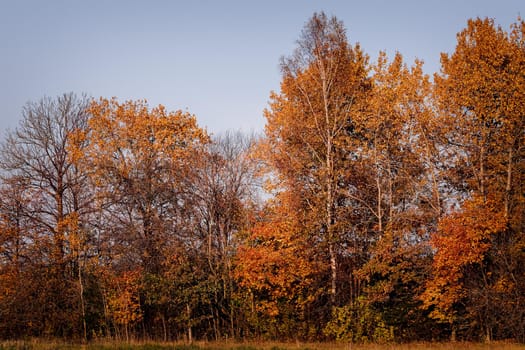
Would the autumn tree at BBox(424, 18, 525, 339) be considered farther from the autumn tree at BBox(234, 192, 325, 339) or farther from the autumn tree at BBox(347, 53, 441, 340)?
the autumn tree at BBox(234, 192, 325, 339)

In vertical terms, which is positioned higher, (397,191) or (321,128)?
(321,128)

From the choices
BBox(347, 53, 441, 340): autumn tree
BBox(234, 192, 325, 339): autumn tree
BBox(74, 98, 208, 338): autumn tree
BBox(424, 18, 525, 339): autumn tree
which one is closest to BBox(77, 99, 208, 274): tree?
BBox(74, 98, 208, 338): autumn tree

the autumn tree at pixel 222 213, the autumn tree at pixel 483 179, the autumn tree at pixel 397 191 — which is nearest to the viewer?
the autumn tree at pixel 483 179

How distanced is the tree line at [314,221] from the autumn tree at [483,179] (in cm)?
9

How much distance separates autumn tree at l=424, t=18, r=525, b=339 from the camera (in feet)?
63.4

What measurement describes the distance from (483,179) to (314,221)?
24.4 ft

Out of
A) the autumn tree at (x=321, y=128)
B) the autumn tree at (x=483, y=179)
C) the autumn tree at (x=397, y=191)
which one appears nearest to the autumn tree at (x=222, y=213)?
the autumn tree at (x=321, y=128)

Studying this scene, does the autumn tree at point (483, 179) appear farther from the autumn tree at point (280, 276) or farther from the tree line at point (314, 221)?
the autumn tree at point (280, 276)

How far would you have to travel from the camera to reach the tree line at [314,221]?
20234mm

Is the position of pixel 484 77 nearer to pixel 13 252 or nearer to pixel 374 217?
pixel 374 217

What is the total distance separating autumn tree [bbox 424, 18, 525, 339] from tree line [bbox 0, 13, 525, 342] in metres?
0.09

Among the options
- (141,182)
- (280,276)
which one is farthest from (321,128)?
(141,182)

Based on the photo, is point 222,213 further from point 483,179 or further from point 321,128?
point 483,179

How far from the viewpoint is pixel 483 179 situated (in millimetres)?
21125
